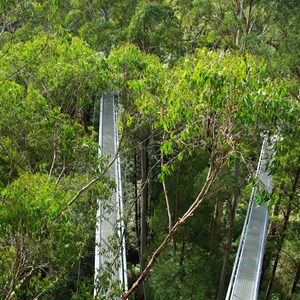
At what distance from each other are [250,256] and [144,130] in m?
3.04

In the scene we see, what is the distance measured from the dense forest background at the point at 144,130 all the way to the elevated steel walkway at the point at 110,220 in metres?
0.32

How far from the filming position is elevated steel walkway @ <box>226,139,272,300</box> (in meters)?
6.56

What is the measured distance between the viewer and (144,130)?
8453mm

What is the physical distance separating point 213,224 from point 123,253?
18.0 feet

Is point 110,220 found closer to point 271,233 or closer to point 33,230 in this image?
point 33,230

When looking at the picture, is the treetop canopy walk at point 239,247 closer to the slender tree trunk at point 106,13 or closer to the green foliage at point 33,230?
the green foliage at point 33,230

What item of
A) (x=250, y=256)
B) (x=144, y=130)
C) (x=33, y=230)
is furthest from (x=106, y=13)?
(x=33, y=230)

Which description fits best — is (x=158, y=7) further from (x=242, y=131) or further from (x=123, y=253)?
(x=242, y=131)

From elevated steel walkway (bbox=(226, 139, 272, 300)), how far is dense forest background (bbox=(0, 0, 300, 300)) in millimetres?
578

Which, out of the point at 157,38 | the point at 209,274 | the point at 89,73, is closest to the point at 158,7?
the point at 157,38

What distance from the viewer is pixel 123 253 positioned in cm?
621

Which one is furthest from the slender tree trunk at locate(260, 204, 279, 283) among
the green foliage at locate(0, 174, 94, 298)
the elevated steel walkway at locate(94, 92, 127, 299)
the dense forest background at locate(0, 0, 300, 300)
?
the green foliage at locate(0, 174, 94, 298)

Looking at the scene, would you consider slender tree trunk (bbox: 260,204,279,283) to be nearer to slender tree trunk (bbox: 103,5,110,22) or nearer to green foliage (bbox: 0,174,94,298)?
green foliage (bbox: 0,174,94,298)

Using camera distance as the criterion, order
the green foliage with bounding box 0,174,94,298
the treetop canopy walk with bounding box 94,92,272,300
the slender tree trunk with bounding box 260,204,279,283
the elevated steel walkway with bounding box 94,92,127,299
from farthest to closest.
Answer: the slender tree trunk with bounding box 260,204,279,283, the treetop canopy walk with bounding box 94,92,272,300, the elevated steel walkway with bounding box 94,92,127,299, the green foliage with bounding box 0,174,94,298
